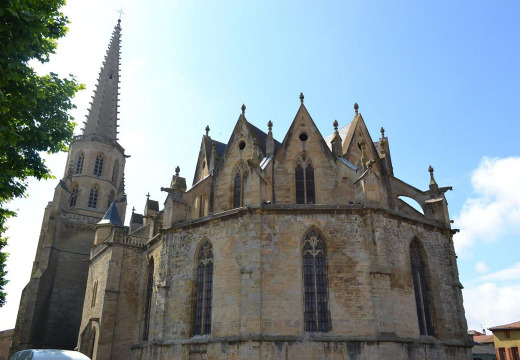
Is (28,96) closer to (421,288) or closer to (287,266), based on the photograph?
(287,266)

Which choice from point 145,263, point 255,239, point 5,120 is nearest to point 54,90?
point 5,120

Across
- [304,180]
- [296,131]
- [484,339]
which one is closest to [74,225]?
[296,131]

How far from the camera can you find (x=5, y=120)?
7.96 m

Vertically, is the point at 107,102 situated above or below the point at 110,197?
above

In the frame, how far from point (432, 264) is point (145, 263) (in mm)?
12920

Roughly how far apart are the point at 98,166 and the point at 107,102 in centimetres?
679

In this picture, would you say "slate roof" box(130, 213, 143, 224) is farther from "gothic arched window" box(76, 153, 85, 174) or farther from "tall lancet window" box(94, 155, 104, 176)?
"gothic arched window" box(76, 153, 85, 174)

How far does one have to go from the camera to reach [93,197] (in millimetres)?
34406

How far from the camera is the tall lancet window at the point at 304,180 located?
18312 millimetres

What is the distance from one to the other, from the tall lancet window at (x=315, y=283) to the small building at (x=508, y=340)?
28089 millimetres

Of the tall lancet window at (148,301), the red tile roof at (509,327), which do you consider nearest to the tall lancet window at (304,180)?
the tall lancet window at (148,301)

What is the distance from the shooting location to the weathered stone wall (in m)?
14.0

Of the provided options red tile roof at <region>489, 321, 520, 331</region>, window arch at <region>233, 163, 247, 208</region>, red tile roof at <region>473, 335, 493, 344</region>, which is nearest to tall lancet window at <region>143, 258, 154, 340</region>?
window arch at <region>233, 163, 247, 208</region>

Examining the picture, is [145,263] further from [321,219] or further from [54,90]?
[54,90]
